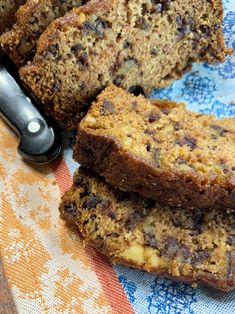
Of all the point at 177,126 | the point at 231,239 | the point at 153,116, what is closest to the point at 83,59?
the point at 153,116

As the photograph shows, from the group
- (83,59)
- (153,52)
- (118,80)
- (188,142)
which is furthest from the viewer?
(153,52)

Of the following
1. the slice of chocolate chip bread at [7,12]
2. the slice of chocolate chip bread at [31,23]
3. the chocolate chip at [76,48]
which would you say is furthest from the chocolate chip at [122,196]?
the slice of chocolate chip bread at [7,12]

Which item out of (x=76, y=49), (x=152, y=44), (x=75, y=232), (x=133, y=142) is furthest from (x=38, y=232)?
(x=152, y=44)

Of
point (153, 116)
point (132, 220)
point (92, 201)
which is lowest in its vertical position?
point (132, 220)

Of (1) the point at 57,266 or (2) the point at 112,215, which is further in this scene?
(1) the point at 57,266

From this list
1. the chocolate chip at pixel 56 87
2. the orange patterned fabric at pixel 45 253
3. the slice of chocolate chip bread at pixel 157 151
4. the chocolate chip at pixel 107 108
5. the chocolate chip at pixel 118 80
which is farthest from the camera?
the chocolate chip at pixel 118 80

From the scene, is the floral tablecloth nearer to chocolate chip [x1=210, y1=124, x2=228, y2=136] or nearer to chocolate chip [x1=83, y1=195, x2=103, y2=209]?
chocolate chip [x1=83, y1=195, x2=103, y2=209]

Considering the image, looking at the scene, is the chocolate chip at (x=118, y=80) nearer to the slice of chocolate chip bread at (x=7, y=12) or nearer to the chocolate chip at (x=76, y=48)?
the chocolate chip at (x=76, y=48)

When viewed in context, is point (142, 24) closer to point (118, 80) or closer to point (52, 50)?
point (118, 80)
